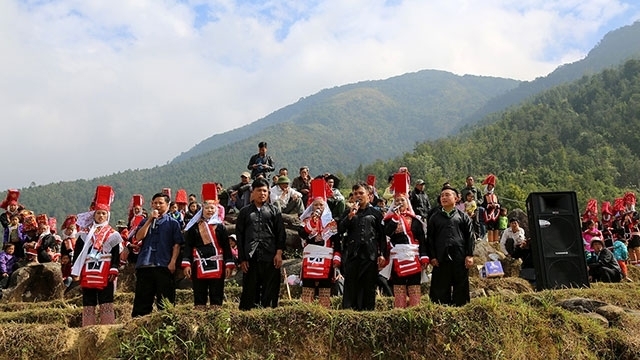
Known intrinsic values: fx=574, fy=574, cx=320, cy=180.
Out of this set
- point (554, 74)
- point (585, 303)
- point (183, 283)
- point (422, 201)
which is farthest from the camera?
point (554, 74)

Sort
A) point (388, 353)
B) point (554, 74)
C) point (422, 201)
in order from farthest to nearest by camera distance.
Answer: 1. point (554, 74)
2. point (422, 201)
3. point (388, 353)

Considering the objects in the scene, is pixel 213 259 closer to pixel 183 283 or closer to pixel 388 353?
pixel 388 353

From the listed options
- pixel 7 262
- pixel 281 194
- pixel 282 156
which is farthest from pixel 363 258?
pixel 282 156

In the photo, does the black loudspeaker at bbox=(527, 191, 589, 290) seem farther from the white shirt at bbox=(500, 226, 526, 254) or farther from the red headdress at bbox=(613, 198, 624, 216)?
the red headdress at bbox=(613, 198, 624, 216)

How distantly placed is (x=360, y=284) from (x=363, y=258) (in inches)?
13.1

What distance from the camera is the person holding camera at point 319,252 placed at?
727 cm

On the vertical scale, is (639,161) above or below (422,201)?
above

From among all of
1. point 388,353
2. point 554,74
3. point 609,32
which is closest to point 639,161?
point 388,353

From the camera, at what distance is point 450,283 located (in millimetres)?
6973

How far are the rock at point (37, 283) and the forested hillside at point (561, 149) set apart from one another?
125 feet

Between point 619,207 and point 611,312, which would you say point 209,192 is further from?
point 619,207

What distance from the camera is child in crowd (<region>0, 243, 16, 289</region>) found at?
12.1 meters

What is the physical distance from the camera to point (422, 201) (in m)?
13.5

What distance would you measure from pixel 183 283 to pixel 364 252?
644 cm
